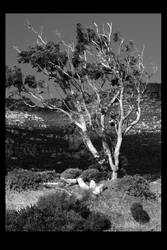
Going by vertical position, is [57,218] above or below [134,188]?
below

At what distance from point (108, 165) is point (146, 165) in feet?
56.8

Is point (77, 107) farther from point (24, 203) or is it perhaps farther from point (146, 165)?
point (146, 165)

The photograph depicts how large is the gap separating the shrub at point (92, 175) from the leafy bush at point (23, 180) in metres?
2.92

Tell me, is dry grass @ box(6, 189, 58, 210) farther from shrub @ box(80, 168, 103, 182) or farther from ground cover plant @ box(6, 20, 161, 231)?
shrub @ box(80, 168, 103, 182)

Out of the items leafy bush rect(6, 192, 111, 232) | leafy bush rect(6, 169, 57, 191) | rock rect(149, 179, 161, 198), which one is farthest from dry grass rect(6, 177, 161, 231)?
rock rect(149, 179, 161, 198)

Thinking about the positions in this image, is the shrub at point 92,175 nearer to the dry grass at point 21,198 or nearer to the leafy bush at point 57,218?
the dry grass at point 21,198

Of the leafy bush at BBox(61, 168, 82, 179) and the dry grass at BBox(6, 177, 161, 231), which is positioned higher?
the leafy bush at BBox(61, 168, 82, 179)

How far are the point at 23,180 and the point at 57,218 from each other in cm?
810

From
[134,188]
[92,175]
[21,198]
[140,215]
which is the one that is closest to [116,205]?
[140,215]

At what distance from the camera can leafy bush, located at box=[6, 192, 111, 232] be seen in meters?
16.2

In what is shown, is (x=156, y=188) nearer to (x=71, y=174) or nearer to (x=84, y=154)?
(x=71, y=174)

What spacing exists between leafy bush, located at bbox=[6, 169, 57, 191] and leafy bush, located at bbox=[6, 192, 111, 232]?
5174 mm

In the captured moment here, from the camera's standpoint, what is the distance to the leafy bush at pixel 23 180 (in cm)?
2381

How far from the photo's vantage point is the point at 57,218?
54.8 feet
